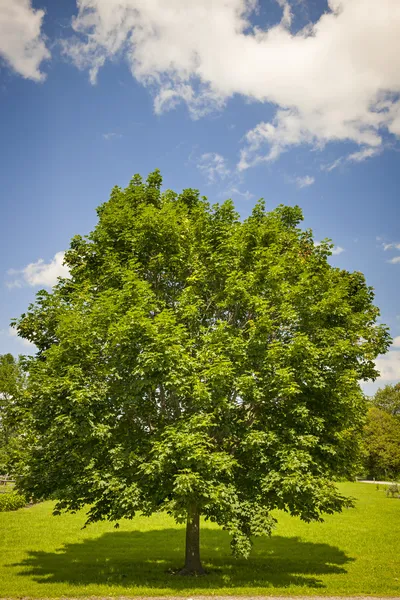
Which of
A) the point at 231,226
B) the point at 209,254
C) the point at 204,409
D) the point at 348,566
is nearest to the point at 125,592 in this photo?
the point at 204,409

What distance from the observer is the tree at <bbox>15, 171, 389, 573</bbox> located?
43.7 feet

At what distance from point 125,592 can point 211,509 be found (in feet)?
12.4

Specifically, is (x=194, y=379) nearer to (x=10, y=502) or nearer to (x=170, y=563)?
(x=170, y=563)

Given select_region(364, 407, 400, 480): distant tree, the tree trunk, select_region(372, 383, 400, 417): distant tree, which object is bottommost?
the tree trunk

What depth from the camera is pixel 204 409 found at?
1478 centimetres

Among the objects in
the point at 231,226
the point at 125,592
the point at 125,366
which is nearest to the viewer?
the point at 125,592

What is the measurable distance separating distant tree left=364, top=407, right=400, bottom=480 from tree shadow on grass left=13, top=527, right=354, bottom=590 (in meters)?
47.4

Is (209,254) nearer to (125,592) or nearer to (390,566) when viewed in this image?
(125,592)

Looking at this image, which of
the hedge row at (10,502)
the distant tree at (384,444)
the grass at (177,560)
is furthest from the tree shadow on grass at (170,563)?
the distant tree at (384,444)

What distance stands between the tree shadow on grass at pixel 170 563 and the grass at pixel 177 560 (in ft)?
0.13

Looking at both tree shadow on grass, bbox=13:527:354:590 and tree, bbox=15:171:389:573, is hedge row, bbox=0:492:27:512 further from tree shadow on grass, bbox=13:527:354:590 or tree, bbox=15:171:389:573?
tree, bbox=15:171:389:573

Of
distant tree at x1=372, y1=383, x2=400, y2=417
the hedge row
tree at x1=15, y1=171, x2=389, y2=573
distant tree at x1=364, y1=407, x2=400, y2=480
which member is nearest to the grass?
tree at x1=15, y1=171, x2=389, y2=573

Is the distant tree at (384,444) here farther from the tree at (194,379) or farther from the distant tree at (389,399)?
the tree at (194,379)

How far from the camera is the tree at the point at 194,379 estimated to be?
13.3 meters
